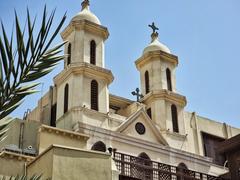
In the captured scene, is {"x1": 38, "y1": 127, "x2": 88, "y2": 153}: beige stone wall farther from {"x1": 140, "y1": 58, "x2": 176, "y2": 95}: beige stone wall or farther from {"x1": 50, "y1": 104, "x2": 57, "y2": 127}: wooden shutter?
{"x1": 140, "y1": 58, "x2": 176, "y2": 95}: beige stone wall

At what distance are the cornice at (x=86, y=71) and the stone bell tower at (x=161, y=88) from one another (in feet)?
12.5

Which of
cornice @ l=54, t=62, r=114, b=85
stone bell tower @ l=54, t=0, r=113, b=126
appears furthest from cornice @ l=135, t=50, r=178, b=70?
cornice @ l=54, t=62, r=114, b=85

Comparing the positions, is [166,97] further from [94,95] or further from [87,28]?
[87,28]

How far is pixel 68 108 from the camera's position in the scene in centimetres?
2598

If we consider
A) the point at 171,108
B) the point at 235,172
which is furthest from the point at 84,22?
the point at 235,172

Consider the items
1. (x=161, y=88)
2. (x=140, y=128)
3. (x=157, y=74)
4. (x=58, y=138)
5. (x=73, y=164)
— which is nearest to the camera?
(x=73, y=164)

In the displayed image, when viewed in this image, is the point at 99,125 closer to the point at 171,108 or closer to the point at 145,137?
the point at 145,137

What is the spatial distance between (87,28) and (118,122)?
5.89 metres

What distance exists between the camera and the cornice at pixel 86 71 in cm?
2648

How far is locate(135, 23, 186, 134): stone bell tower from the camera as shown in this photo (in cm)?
2931

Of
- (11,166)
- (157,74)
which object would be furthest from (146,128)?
(11,166)

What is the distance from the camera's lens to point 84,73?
87.1 ft

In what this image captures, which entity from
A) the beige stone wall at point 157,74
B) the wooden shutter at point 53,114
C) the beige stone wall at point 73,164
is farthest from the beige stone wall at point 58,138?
the beige stone wall at point 157,74

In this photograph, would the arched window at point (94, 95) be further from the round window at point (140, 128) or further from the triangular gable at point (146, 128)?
the round window at point (140, 128)
